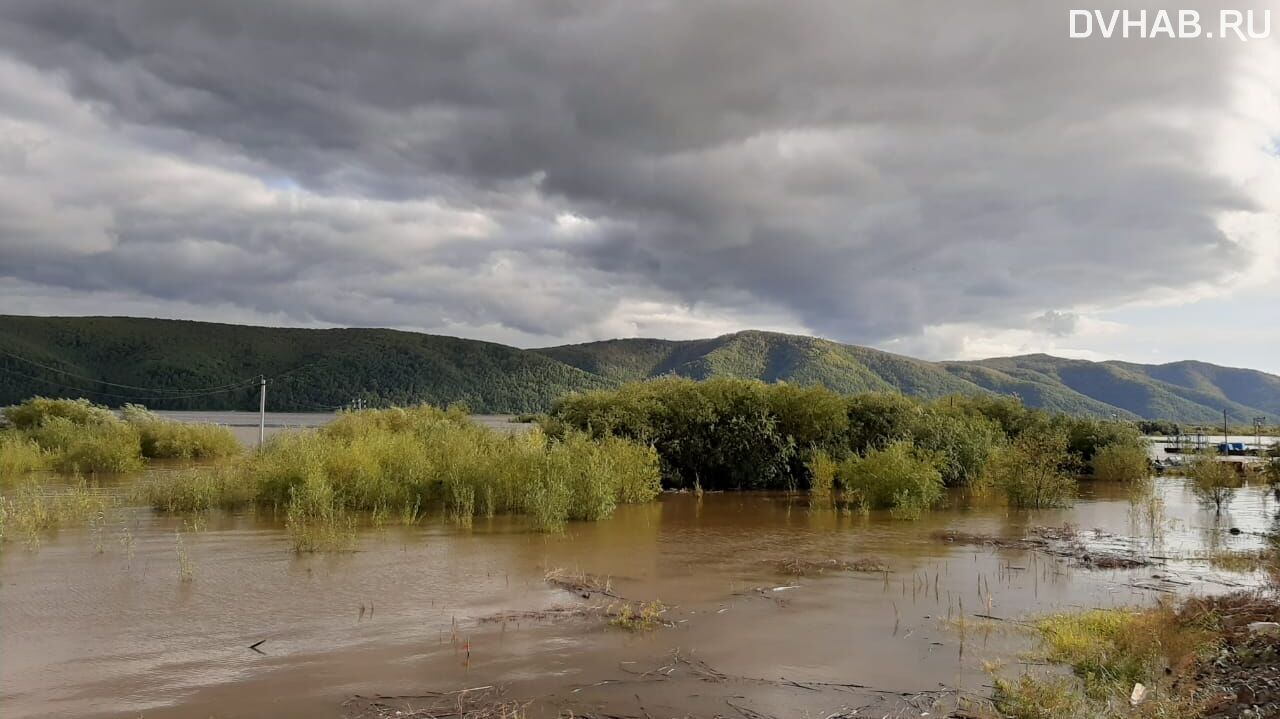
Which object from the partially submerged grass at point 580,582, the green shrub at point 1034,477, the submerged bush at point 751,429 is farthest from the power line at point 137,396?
the partially submerged grass at point 580,582

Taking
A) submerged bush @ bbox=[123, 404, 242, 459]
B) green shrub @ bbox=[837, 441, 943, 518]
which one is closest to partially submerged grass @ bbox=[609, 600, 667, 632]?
green shrub @ bbox=[837, 441, 943, 518]

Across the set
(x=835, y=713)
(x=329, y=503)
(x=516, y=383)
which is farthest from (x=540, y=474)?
(x=516, y=383)

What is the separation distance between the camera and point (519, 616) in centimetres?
926

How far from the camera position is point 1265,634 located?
7.76 m

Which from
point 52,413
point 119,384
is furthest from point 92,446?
point 119,384

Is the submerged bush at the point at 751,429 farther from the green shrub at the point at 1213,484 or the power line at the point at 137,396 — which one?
the power line at the point at 137,396

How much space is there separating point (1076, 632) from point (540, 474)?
11.7 metres

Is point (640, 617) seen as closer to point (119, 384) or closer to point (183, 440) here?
point (183, 440)

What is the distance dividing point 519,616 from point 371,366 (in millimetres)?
105062

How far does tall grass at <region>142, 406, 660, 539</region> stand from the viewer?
16656mm

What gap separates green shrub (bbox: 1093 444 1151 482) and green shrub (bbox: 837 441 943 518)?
14.9m

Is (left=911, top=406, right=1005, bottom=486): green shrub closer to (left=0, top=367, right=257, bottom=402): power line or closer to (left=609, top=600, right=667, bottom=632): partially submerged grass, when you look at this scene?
(left=609, top=600, right=667, bottom=632): partially submerged grass

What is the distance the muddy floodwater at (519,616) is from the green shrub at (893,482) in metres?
3.45

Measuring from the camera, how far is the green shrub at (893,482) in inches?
786
